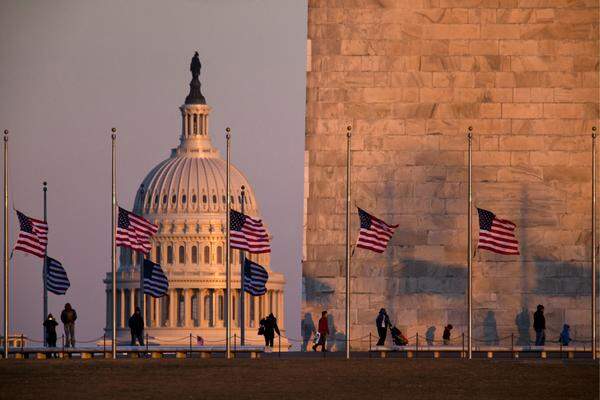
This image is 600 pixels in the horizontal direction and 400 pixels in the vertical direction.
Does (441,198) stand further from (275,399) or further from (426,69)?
(275,399)

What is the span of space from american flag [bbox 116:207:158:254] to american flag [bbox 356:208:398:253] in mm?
8522

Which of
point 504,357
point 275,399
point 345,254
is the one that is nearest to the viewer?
point 275,399

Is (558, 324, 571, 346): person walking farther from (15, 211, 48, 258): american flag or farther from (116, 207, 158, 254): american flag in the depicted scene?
(15, 211, 48, 258): american flag

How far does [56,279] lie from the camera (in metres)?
88.9

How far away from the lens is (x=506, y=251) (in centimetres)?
8006

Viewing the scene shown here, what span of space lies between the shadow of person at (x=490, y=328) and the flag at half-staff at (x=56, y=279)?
547 inches

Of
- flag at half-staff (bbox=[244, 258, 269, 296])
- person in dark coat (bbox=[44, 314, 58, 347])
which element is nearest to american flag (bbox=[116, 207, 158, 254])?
person in dark coat (bbox=[44, 314, 58, 347])

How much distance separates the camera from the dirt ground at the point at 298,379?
193 feet

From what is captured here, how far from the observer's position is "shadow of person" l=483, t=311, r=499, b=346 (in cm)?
8719

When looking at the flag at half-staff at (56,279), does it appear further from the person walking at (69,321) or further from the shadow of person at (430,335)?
the shadow of person at (430,335)

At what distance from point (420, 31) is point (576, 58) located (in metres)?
5.21

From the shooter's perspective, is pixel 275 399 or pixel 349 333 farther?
pixel 349 333

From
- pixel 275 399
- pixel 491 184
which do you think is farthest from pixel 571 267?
pixel 275 399

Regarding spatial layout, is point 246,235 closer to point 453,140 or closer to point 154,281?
point 154,281
